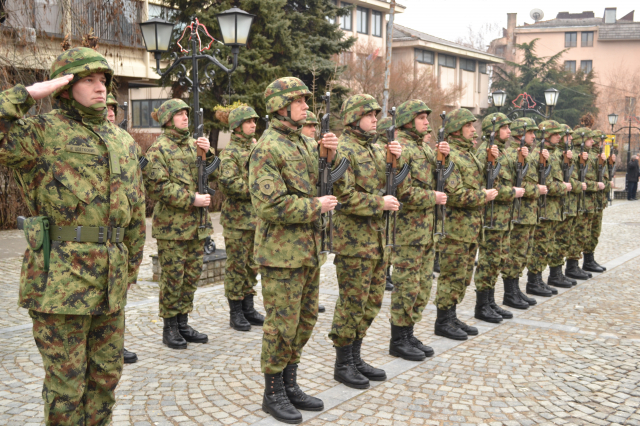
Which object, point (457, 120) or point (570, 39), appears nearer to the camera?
point (457, 120)

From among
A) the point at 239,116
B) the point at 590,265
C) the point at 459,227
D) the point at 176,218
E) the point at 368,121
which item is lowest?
the point at 590,265

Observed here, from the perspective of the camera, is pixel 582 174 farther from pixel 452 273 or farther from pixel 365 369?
pixel 365 369

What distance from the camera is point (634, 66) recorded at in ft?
196

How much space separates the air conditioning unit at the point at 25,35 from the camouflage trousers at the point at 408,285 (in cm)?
872

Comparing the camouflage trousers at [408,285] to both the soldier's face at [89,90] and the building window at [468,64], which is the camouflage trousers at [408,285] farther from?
the building window at [468,64]

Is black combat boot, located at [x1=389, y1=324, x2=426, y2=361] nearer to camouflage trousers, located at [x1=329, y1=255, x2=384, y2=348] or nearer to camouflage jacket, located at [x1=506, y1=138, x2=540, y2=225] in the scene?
camouflage trousers, located at [x1=329, y1=255, x2=384, y2=348]

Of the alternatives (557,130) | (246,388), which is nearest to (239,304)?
(246,388)

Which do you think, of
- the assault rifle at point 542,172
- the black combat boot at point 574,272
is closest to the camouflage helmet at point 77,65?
the assault rifle at point 542,172

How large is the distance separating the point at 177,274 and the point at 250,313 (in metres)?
1.34

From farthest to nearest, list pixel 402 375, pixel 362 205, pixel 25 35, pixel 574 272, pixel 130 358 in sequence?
pixel 25 35 → pixel 574 272 → pixel 130 358 → pixel 402 375 → pixel 362 205

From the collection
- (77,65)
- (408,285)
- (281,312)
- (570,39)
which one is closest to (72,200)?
(77,65)

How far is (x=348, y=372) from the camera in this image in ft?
17.2

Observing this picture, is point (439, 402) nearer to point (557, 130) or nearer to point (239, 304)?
point (239, 304)

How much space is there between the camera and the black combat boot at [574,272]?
1021 cm
